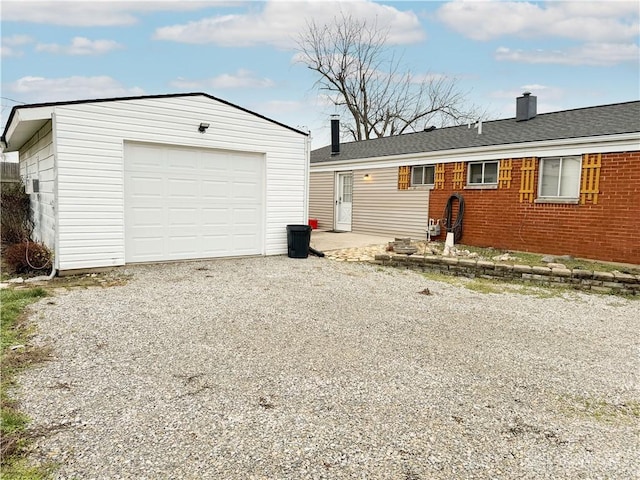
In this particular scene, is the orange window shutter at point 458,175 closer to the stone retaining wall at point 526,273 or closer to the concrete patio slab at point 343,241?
the concrete patio slab at point 343,241

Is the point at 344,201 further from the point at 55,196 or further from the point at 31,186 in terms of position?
the point at 55,196

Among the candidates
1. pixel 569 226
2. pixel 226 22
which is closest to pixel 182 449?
pixel 569 226

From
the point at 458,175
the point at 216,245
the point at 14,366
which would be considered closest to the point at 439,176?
the point at 458,175

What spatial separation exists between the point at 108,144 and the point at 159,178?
3.45 ft

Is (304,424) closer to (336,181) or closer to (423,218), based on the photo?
(423,218)

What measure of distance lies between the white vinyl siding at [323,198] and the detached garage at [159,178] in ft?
20.1

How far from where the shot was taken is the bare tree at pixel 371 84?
26281 mm

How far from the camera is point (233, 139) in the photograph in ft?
29.5

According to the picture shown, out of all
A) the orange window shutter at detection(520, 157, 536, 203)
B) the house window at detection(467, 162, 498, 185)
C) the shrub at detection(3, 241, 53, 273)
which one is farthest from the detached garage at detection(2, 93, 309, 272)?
the orange window shutter at detection(520, 157, 536, 203)

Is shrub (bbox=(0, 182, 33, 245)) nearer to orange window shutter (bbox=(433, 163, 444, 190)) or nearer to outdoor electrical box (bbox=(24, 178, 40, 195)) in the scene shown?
outdoor electrical box (bbox=(24, 178, 40, 195))

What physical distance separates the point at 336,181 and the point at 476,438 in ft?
45.0

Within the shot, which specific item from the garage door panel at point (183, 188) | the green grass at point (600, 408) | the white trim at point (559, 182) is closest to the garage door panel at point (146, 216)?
the garage door panel at point (183, 188)

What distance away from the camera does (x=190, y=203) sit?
28.4 ft

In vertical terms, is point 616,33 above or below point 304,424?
above
